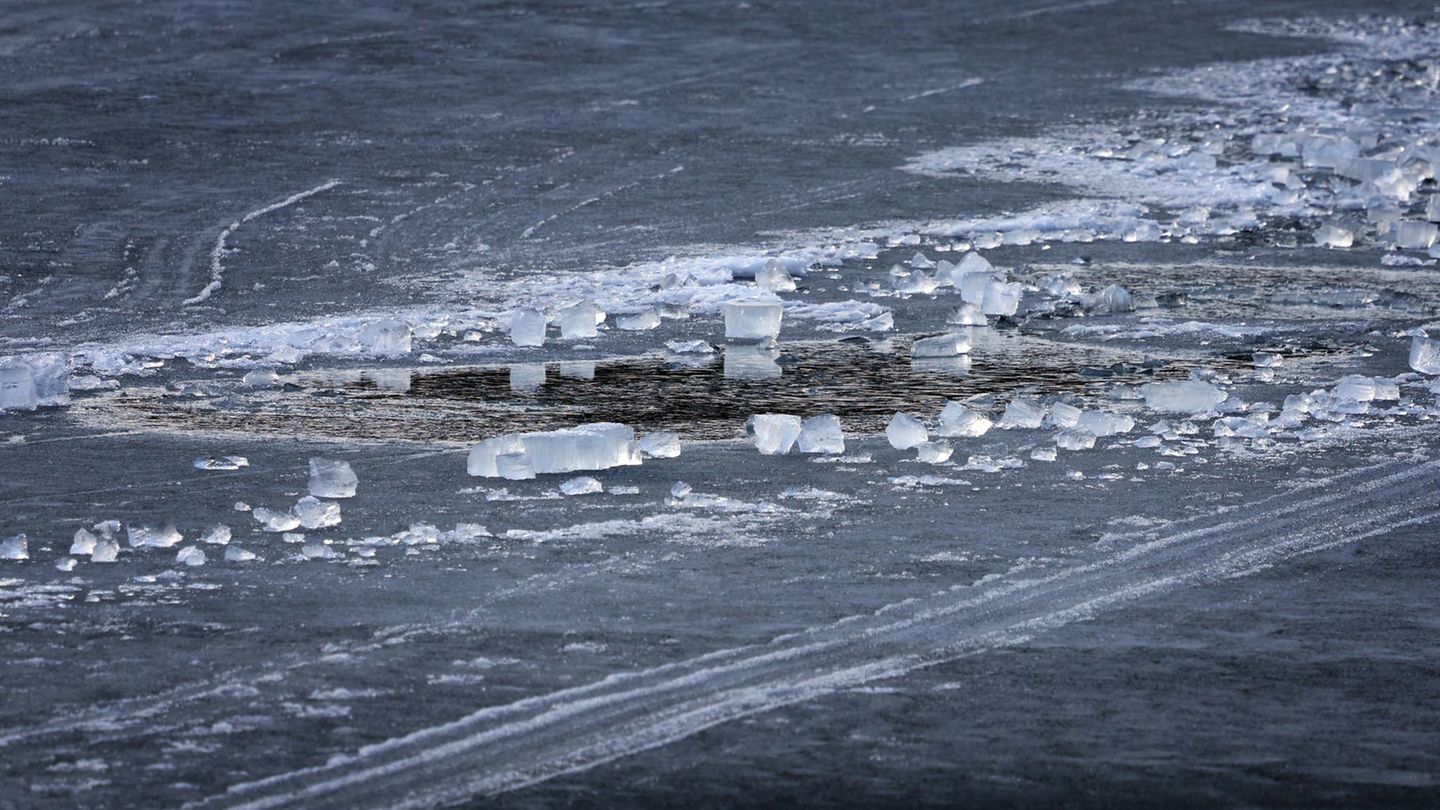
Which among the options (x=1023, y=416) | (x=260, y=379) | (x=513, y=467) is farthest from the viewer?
(x=260, y=379)

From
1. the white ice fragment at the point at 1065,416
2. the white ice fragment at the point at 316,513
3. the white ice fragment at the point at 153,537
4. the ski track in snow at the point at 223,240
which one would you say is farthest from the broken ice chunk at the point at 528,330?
the white ice fragment at the point at 153,537

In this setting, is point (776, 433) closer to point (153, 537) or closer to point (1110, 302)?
point (153, 537)

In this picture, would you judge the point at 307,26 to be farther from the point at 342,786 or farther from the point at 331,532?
the point at 342,786

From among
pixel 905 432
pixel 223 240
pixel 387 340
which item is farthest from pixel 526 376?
pixel 223 240

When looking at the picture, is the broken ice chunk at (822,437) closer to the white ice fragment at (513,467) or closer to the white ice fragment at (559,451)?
the white ice fragment at (559,451)

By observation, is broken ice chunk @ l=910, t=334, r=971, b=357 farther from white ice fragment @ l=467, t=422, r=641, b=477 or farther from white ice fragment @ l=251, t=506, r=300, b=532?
white ice fragment @ l=251, t=506, r=300, b=532

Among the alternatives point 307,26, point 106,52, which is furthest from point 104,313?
point 307,26
